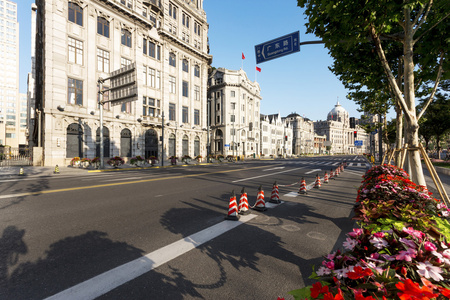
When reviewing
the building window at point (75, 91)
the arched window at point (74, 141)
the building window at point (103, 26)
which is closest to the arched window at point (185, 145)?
the arched window at point (74, 141)

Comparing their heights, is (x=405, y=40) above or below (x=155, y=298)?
above

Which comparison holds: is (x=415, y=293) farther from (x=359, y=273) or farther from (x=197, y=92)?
(x=197, y=92)

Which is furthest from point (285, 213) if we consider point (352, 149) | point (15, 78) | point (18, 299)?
point (352, 149)

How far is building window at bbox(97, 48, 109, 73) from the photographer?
28372 millimetres

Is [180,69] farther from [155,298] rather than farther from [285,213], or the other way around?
[155,298]

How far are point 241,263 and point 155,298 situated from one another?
159 centimetres

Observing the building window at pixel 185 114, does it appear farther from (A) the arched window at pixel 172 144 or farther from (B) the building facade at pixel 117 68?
(A) the arched window at pixel 172 144

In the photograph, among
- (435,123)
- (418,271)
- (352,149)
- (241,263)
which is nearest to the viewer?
(418,271)

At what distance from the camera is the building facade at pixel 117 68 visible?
24.5 metres

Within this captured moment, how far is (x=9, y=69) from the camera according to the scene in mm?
112750

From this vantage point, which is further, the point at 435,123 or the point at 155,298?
the point at 435,123

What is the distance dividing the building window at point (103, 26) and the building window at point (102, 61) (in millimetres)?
2484

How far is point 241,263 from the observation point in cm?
395

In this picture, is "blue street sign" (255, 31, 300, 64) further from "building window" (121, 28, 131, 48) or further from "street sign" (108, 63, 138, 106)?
"building window" (121, 28, 131, 48)
